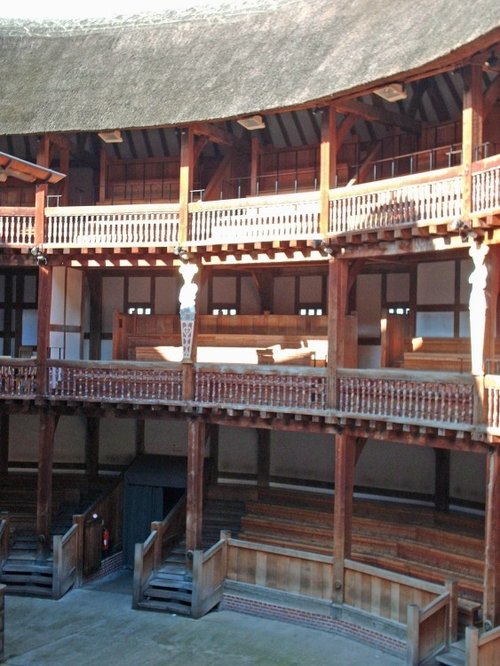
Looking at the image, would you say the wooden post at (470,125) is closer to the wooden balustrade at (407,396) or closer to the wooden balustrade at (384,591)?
the wooden balustrade at (407,396)

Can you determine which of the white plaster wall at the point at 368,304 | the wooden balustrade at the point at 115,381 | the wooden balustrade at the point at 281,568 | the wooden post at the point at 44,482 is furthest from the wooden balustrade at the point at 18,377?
the white plaster wall at the point at 368,304

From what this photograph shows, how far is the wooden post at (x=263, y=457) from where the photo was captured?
26.0 m

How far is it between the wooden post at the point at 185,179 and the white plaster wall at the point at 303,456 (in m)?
6.89

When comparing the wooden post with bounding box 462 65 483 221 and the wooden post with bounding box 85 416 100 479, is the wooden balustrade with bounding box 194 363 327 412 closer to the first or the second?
the wooden post with bounding box 462 65 483 221

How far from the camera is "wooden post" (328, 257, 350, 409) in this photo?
67.1 feet

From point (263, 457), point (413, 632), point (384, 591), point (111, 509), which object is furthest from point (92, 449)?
point (413, 632)

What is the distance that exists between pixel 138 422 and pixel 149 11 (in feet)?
42.3

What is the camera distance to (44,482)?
2431cm

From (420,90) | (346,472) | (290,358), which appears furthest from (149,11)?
(346,472)

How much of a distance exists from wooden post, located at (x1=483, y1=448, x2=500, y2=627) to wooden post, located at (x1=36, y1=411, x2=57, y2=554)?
491 inches

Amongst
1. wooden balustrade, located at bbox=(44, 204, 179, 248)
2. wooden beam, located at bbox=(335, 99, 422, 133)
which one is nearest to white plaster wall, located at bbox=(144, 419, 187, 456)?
wooden balustrade, located at bbox=(44, 204, 179, 248)

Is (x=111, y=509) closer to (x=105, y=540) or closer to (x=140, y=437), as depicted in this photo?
(x=105, y=540)

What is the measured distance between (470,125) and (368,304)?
25.6ft

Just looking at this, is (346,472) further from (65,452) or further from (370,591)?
(65,452)
